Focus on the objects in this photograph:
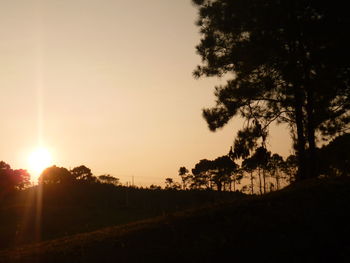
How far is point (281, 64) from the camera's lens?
19078mm

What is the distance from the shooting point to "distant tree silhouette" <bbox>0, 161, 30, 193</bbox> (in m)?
79.2

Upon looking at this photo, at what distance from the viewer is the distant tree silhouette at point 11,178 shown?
79188 millimetres

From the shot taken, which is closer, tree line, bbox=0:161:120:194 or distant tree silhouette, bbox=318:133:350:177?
distant tree silhouette, bbox=318:133:350:177

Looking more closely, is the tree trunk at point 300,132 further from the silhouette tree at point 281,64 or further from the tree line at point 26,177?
the tree line at point 26,177

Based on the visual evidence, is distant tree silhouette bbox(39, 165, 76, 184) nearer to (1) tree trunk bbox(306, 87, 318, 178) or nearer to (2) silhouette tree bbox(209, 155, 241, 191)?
(2) silhouette tree bbox(209, 155, 241, 191)

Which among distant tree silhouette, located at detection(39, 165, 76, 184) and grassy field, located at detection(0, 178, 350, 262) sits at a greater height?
distant tree silhouette, located at detection(39, 165, 76, 184)

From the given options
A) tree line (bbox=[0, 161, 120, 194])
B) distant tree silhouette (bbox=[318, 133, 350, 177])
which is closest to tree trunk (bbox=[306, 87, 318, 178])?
distant tree silhouette (bbox=[318, 133, 350, 177])

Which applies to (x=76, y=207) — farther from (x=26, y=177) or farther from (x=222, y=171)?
(x=222, y=171)

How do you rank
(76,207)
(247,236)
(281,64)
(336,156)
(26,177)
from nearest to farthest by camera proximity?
(247,236)
(281,64)
(336,156)
(76,207)
(26,177)

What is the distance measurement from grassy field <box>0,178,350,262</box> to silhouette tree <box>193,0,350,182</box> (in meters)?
4.80

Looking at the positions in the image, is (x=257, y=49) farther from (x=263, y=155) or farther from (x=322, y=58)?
(x=263, y=155)

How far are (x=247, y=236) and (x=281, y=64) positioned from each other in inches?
369

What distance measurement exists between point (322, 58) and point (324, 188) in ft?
17.7

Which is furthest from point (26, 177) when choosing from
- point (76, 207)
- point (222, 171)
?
point (222, 171)
